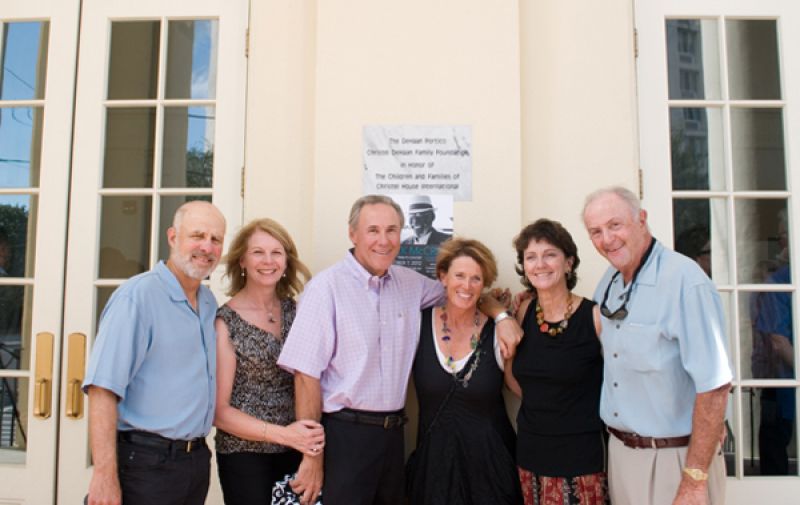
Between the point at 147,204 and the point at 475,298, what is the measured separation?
1808 mm

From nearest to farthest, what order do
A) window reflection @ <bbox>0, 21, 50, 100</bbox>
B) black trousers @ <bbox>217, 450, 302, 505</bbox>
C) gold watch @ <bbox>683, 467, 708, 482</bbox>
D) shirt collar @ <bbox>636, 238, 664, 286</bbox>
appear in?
gold watch @ <bbox>683, 467, 708, 482</bbox> < shirt collar @ <bbox>636, 238, 664, 286</bbox> < black trousers @ <bbox>217, 450, 302, 505</bbox> < window reflection @ <bbox>0, 21, 50, 100</bbox>

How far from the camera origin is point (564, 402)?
221 cm

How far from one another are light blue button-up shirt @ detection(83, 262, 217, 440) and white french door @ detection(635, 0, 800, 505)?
2.23m

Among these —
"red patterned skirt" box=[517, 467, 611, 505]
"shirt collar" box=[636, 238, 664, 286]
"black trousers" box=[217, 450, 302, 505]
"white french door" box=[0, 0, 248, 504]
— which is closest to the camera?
"shirt collar" box=[636, 238, 664, 286]

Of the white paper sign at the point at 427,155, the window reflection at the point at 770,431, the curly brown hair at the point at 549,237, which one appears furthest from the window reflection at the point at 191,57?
the window reflection at the point at 770,431

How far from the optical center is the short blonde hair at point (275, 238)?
96.0 inches

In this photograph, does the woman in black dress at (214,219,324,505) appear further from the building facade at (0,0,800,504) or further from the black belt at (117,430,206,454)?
the building facade at (0,0,800,504)

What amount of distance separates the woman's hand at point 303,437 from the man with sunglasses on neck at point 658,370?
1054 millimetres

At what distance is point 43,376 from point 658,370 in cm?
281

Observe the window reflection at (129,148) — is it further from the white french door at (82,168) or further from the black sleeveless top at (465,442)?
the black sleeveless top at (465,442)

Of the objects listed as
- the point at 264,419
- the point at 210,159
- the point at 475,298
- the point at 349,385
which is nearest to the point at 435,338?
the point at 475,298

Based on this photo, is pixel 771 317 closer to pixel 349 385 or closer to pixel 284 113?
pixel 349 385

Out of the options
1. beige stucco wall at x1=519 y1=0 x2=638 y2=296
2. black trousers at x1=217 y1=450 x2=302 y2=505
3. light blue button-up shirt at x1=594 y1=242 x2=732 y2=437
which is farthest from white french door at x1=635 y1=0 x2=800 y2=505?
black trousers at x1=217 y1=450 x2=302 y2=505

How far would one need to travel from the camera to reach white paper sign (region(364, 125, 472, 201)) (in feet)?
9.36
